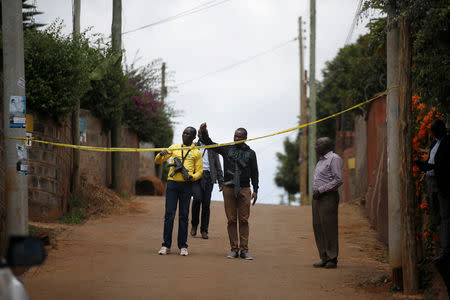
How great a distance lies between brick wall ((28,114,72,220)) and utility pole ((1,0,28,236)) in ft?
15.0

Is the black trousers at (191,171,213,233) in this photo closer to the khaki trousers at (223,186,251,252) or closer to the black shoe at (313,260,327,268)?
the khaki trousers at (223,186,251,252)

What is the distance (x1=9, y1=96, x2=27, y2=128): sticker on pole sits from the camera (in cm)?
797

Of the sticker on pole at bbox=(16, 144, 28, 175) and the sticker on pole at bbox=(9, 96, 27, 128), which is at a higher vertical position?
the sticker on pole at bbox=(9, 96, 27, 128)

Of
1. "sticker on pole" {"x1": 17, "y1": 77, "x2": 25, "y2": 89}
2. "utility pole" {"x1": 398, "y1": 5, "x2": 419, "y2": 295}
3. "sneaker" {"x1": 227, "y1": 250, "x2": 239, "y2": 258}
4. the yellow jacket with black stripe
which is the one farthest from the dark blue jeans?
"utility pole" {"x1": 398, "y1": 5, "x2": 419, "y2": 295}

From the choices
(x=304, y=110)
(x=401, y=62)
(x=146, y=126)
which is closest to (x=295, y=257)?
(x=401, y=62)

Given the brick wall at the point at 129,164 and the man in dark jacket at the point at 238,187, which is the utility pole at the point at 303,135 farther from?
the man in dark jacket at the point at 238,187

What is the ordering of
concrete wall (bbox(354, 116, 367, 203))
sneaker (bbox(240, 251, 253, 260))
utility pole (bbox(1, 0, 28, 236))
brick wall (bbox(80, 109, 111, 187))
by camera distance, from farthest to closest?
concrete wall (bbox(354, 116, 367, 203)) → brick wall (bbox(80, 109, 111, 187)) → sneaker (bbox(240, 251, 253, 260)) → utility pole (bbox(1, 0, 28, 236))

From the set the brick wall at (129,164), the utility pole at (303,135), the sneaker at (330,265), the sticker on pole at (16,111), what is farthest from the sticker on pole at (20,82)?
the utility pole at (303,135)

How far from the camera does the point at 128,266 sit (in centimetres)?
874

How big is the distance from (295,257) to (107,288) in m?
3.74

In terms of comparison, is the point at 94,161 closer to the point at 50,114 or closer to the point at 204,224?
the point at 50,114

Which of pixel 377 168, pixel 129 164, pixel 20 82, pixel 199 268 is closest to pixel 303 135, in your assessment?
pixel 129 164

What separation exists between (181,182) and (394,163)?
3566 millimetres

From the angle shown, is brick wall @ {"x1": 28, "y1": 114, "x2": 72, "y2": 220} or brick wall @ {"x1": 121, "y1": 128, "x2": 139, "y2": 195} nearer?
brick wall @ {"x1": 28, "y1": 114, "x2": 72, "y2": 220}
